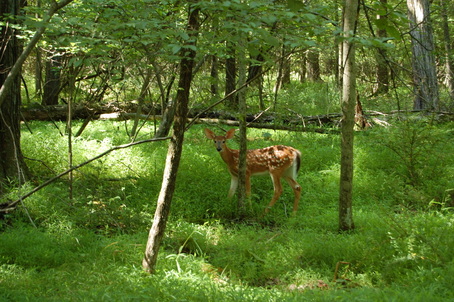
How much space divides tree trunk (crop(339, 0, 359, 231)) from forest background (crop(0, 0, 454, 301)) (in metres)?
0.05

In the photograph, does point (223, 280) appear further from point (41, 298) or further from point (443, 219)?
point (443, 219)

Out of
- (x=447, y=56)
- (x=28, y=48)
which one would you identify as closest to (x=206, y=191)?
(x=28, y=48)

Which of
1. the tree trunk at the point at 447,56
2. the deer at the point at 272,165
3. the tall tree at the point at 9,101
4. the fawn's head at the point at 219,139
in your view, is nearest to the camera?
the tall tree at the point at 9,101

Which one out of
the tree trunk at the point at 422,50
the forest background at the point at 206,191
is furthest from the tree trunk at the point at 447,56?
the forest background at the point at 206,191

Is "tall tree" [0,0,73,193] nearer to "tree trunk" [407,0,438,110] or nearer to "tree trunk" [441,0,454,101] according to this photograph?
"tree trunk" [407,0,438,110]

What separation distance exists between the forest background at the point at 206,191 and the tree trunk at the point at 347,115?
5cm

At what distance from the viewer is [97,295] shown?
396 cm

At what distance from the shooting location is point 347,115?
582 centimetres

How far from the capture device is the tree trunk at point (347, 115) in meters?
5.69

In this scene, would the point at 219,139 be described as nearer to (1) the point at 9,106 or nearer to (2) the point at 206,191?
(2) the point at 206,191

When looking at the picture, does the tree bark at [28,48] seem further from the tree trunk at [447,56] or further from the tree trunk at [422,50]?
the tree trunk at [447,56]

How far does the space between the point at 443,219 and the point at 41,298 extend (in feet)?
14.4

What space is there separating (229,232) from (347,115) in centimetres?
223

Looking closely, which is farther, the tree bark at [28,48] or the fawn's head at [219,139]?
the fawn's head at [219,139]
